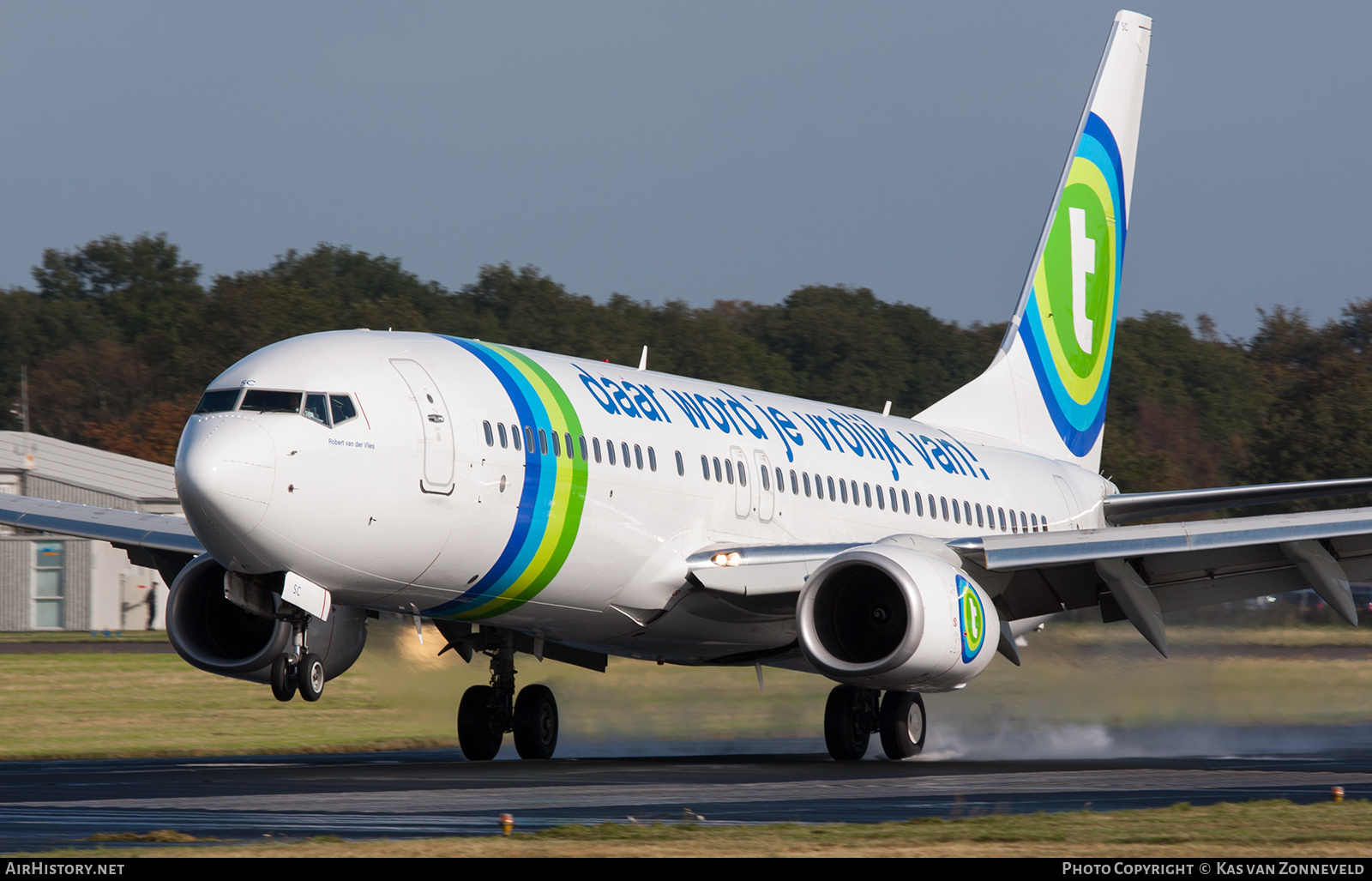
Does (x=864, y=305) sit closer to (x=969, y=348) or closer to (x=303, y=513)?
(x=969, y=348)

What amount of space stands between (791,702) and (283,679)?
10065mm

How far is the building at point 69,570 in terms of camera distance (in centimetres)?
4766

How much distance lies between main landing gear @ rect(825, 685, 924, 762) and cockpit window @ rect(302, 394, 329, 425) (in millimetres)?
7492

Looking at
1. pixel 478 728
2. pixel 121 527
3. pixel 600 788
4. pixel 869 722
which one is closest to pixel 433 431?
pixel 600 788

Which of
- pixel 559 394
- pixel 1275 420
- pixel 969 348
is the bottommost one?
pixel 559 394

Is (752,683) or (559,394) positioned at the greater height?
(559,394)

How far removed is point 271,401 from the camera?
1480 cm

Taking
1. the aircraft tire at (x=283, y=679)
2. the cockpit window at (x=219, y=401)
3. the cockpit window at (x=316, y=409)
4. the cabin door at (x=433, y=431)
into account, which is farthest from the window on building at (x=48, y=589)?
the cockpit window at (x=316, y=409)

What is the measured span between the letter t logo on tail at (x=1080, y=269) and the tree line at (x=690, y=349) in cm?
3573

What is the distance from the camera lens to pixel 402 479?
15.2 metres

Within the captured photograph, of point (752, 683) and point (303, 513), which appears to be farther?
point (752, 683)

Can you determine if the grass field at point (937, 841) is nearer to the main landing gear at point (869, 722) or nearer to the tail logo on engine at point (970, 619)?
the tail logo on engine at point (970, 619)

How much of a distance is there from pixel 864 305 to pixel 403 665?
77.9 metres

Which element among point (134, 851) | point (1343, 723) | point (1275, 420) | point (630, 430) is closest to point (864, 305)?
point (1275, 420)
